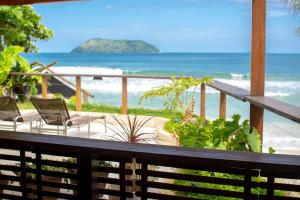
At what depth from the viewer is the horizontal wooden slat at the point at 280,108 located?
2.70 meters

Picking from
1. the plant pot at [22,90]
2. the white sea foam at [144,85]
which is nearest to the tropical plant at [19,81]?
the plant pot at [22,90]

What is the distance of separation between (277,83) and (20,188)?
18325mm

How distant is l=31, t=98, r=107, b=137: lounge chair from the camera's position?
204 inches

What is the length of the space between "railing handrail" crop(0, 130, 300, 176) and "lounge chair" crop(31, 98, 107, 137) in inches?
144

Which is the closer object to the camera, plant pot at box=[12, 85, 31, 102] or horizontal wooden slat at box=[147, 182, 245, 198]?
horizontal wooden slat at box=[147, 182, 245, 198]

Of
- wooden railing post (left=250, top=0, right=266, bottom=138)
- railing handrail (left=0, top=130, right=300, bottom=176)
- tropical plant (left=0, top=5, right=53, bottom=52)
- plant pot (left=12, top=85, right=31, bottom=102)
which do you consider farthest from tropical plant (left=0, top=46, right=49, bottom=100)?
railing handrail (left=0, top=130, right=300, bottom=176)

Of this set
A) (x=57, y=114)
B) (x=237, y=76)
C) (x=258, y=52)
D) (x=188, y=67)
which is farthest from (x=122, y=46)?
(x=258, y=52)

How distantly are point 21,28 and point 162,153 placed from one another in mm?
9689

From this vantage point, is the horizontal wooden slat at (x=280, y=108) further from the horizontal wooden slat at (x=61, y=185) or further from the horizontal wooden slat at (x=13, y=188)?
the horizontal wooden slat at (x=13, y=188)

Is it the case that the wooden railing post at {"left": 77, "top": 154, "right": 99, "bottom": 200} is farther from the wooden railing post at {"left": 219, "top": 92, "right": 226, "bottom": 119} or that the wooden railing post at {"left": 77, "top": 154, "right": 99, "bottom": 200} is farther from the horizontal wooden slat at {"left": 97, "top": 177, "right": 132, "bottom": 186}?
the wooden railing post at {"left": 219, "top": 92, "right": 226, "bottom": 119}

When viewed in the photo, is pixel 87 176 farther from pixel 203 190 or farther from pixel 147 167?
pixel 203 190

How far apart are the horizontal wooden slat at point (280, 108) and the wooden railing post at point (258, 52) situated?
15cm

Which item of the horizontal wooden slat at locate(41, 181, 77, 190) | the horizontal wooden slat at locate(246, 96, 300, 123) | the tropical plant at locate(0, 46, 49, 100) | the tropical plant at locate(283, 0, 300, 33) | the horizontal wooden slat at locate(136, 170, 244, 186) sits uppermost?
the tropical plant at locate(283, 0, 300, 33)

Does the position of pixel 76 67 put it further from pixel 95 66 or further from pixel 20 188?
pixel 20 188
